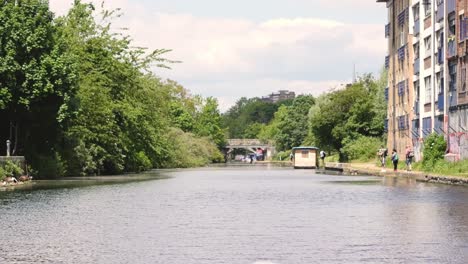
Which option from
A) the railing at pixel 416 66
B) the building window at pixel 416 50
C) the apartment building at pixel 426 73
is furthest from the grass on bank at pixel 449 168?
the building window at pixel 416 50

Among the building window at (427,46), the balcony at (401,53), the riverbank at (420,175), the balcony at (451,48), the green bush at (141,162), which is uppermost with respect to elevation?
the balcony at (401,53)

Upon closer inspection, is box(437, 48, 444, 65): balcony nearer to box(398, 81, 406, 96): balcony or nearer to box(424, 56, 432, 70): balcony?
box(424, 56, 432, 70): balcony

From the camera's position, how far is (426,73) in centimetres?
7081

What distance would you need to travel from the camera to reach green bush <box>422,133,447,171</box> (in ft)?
193

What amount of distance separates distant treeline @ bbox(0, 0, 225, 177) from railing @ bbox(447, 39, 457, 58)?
24.2m

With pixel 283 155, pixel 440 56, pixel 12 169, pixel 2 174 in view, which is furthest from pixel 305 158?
pixel 283 155

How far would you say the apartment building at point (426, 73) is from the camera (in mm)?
58906

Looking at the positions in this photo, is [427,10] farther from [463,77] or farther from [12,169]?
[12,169]

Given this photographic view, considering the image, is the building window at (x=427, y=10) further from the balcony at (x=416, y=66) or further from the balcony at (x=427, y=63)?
the balcony at (x=416, y=66)

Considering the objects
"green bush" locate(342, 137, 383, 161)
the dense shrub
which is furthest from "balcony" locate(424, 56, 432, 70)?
the dense shrub

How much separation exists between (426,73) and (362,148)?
30100 millimetres

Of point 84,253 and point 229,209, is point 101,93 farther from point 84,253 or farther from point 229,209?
point 84,253

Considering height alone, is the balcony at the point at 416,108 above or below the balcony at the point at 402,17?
below

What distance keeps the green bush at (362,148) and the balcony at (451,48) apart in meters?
36.9
